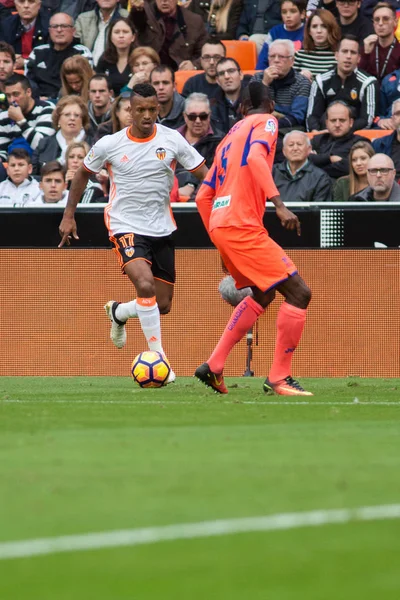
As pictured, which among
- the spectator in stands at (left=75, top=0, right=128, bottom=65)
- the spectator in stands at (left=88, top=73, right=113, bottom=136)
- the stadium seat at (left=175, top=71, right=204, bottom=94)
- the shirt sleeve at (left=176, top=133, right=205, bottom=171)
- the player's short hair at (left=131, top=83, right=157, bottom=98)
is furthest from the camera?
the spectator in stands at (left=75, top=0, right=128, bottom=65)

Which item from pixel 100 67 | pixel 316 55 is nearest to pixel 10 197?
pixel 100 67

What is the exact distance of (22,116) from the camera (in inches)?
693

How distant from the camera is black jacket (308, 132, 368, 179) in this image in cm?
1524

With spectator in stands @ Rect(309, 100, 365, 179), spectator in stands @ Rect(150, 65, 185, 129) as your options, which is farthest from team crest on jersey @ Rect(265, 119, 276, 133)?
spectator in stands @ Rect(150, 65, 185, 129)

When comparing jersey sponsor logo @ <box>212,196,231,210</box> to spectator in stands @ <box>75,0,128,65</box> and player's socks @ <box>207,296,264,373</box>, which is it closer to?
player's socks @ <box>207,296,264,373</box>

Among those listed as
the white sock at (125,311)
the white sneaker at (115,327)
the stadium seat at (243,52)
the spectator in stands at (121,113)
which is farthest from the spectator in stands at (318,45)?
the white sock at (125,311)

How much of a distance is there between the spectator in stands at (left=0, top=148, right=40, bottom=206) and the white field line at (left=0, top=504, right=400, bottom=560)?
11.7 metres

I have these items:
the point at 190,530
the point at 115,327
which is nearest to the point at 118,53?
the point at 115,327

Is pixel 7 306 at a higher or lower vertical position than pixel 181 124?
Result: lower

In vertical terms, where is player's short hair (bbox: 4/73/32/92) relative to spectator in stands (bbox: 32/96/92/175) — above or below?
above

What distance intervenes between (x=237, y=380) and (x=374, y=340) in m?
1.80

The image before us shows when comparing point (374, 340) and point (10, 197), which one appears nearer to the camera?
point (374, 340)

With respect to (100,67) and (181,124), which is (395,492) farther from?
(100,67)

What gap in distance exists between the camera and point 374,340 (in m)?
14.1
